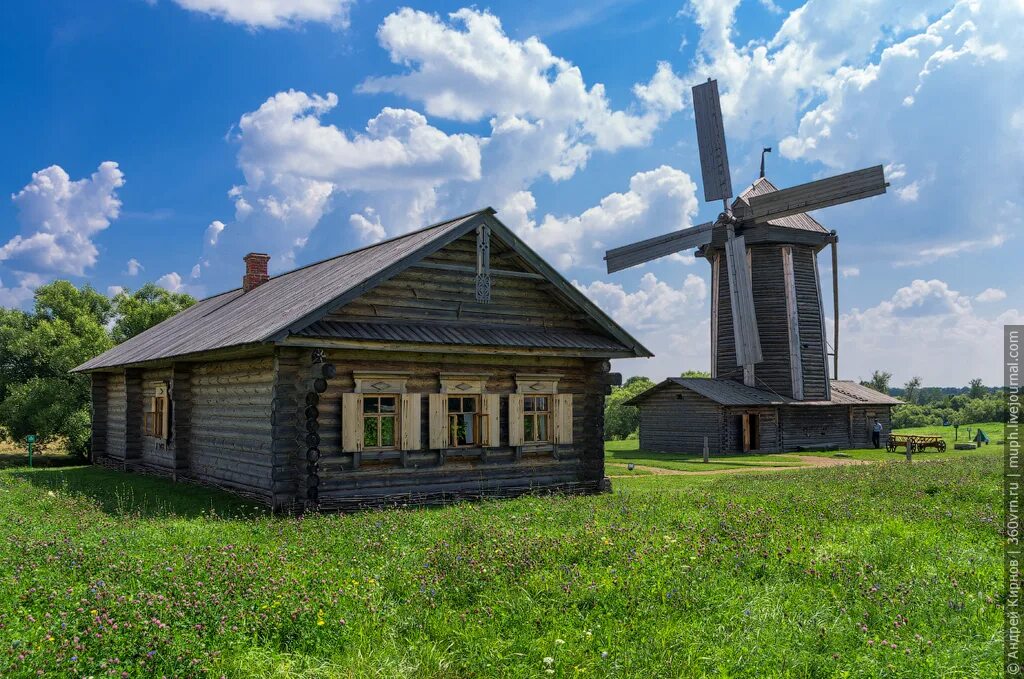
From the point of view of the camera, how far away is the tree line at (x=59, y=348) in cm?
3550

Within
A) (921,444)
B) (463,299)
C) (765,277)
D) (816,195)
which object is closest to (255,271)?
(463,299)

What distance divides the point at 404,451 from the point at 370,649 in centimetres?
915

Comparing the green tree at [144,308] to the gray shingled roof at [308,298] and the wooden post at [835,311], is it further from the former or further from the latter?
the wooden post at [835,311]

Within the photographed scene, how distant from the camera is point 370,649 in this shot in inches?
302

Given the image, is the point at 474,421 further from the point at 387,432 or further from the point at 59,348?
the point at 59,348

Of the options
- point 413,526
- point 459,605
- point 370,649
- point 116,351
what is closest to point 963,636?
point 459,605

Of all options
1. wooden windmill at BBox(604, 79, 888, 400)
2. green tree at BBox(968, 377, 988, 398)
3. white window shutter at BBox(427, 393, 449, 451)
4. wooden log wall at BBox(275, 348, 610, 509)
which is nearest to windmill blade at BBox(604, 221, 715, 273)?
wooden windmill at BBox(604, 79, 888, 400)

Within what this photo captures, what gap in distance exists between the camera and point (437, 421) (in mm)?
17203

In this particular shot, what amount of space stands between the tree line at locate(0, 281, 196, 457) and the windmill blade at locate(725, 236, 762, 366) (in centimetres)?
2701

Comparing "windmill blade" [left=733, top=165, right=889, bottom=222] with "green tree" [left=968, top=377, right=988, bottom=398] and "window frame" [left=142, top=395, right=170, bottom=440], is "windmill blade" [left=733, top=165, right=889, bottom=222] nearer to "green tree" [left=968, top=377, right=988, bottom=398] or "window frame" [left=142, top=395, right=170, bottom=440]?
"window frame" [left=142, top=395, right=170, bottom=440]

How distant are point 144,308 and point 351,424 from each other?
96.8 feet

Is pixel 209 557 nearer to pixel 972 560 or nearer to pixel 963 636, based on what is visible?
pixel 963 636

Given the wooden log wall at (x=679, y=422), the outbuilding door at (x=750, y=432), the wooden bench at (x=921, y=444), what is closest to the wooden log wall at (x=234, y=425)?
the wooden log wall at (x=679, y=422)

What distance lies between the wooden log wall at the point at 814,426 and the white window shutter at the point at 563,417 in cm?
2170
